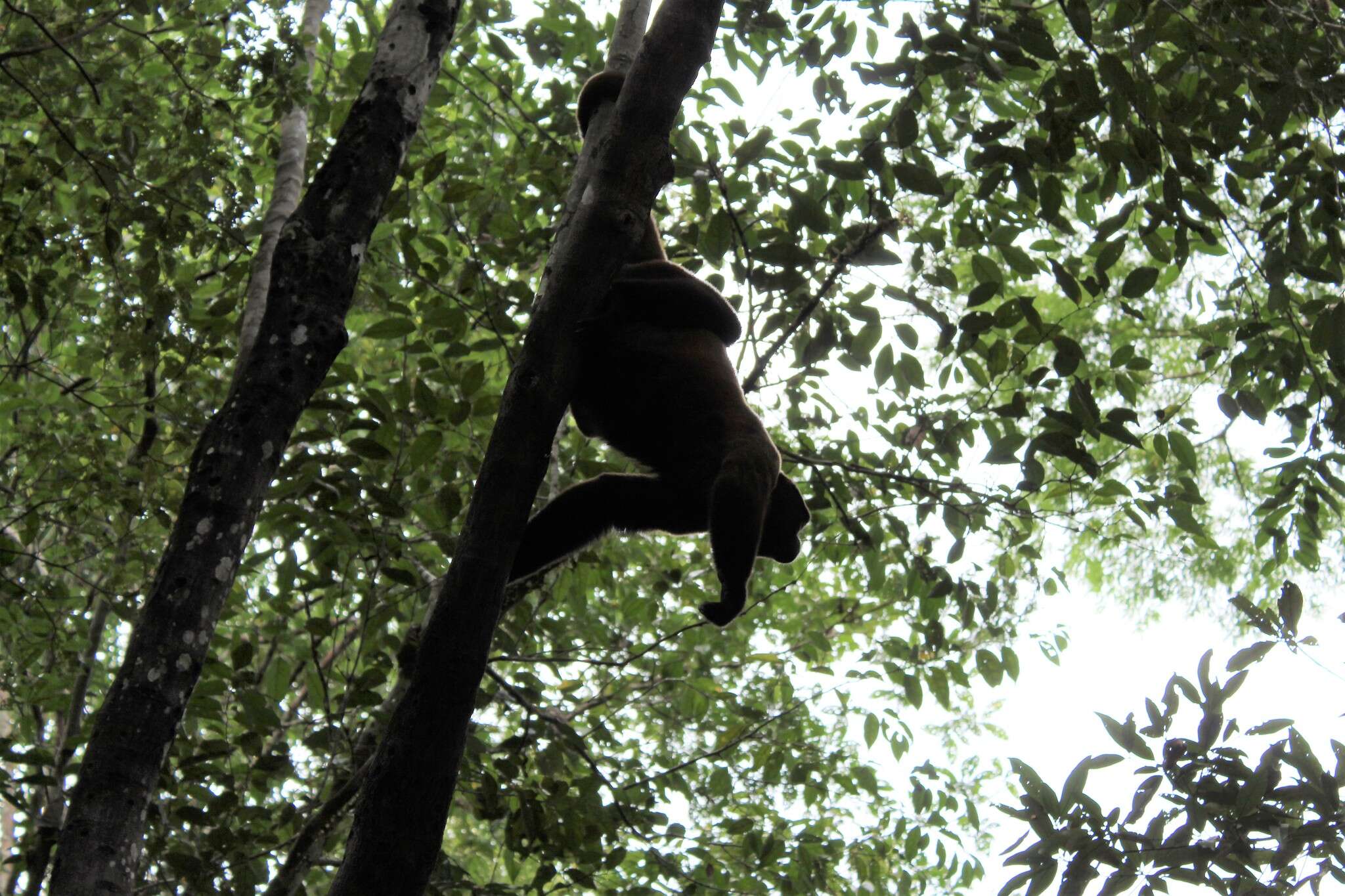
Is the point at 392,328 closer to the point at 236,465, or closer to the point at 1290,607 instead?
the point at 236,465

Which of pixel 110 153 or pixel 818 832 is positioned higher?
pixel 110 153

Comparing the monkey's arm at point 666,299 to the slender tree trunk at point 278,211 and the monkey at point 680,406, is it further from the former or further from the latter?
the slender tree trunk at point 278,211

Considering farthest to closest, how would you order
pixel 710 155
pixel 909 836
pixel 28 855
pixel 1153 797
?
pixel 909 836 → pixel 710 155 → pixel 28 855 → pixel 1153 797

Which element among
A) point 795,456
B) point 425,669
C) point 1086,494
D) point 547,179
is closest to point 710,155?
point 547,179

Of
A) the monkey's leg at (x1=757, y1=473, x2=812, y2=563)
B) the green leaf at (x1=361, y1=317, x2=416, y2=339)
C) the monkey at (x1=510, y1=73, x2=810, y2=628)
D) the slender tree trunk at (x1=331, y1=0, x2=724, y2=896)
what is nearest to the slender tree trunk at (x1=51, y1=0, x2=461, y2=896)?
the slender tree trunk at (x1=331, y1=0, x2=724, y2=896)

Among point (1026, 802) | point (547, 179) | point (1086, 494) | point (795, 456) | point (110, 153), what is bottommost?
point (1026, 802)

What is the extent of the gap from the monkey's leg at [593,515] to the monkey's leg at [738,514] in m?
0.41

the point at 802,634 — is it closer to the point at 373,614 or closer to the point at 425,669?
the point at 373,614

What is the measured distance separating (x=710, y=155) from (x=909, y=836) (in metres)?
3.99

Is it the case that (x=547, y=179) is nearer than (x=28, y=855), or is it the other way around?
(x=28, y=855)

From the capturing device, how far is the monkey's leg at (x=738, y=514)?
378 centimetres

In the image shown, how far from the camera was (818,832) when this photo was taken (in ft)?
24.2

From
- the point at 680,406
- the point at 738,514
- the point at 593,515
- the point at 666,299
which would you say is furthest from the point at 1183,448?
the point at 593,515

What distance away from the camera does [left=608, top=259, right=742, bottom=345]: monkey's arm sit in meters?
3.82
